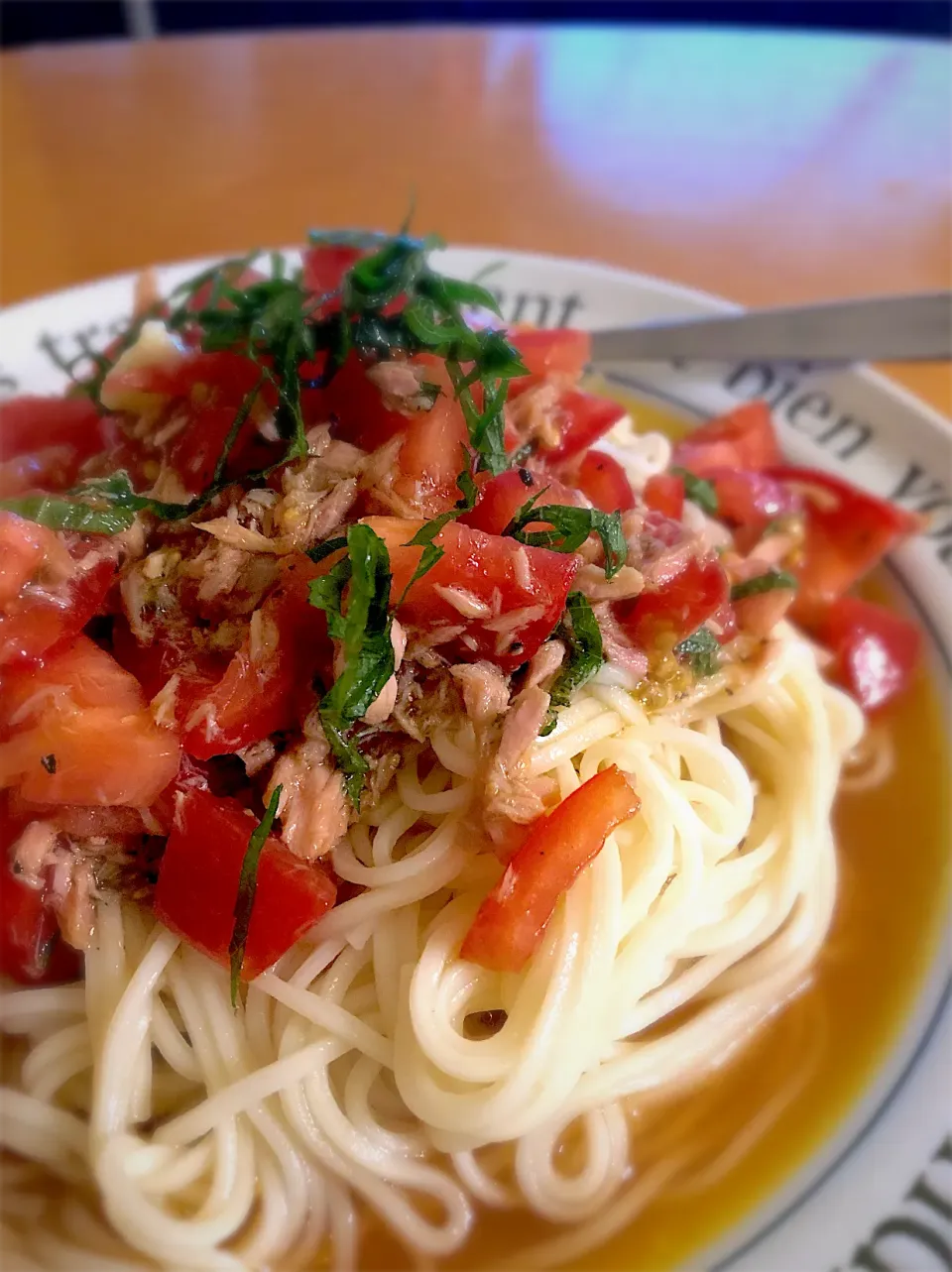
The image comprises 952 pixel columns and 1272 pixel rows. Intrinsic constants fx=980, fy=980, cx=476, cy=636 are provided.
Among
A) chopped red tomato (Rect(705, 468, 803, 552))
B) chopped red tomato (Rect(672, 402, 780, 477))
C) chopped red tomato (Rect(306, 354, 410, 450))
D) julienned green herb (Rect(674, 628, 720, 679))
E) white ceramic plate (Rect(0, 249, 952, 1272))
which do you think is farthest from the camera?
chopped red tomato (Rect(672, 402, 780, 477))

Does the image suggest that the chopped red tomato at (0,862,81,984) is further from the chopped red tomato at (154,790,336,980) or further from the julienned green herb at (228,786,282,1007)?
the julienned green herb at (228,786,282,1007)

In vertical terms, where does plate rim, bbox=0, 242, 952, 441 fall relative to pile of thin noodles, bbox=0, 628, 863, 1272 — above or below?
above

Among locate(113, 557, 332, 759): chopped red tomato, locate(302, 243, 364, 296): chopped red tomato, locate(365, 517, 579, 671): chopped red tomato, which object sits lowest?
locate(113, 557, 332, 759): chopped red tomato

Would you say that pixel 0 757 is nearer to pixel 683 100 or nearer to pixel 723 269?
pixel 723 269

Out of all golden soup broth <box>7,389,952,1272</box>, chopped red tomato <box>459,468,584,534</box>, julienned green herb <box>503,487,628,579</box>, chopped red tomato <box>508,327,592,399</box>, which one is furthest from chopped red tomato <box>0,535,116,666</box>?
golden soup broth <box>7,389,952,1272</box>

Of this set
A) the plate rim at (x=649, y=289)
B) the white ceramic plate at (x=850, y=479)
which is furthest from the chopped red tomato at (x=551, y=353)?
the white ceramic plate at (x=850, y=479)

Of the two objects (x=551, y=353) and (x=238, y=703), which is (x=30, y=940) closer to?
(x=238, y=703)

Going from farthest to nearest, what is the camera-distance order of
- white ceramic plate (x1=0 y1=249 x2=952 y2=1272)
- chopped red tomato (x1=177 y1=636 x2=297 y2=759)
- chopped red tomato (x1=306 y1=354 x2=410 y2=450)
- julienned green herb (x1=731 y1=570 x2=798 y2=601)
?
julienned green herb (x1=731 y1=570 x2=798 y2=601) → chopped red tomato (x1=306 y1=354 x2=410 y2=450) → chopped red tomato (x1=177 y1=636 x2=297 y2=759) → white ceramic plate (x1=0 y1=249 x2=952 y2=1272)

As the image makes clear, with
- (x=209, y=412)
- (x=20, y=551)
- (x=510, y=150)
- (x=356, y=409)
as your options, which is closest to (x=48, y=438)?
(x=209, y=412)

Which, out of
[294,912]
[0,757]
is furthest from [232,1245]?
[0,757]
